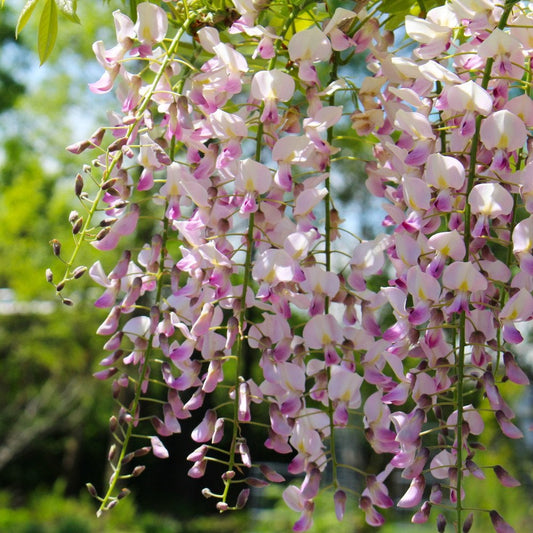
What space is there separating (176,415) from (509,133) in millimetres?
304

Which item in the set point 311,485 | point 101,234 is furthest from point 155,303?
point 311,485

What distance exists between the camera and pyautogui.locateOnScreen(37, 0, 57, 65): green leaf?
24.5 inches

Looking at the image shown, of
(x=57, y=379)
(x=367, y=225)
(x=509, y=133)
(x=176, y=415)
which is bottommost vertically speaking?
(x=57, y=379)

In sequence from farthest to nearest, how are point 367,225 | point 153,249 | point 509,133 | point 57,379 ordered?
point 57,379
point 367,225
point 153,249
point 509,133

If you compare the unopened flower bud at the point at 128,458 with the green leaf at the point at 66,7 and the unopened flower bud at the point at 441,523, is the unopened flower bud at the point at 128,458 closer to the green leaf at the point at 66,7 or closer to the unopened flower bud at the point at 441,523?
the unopened flower bud at the point at 441,523

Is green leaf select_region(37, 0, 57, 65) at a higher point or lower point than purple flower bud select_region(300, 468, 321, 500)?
higher

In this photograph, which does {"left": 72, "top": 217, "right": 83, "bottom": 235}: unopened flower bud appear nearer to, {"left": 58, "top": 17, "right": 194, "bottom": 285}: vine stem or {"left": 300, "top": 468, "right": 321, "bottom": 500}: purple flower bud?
{"left": 58, "top": 17, "right": 194, "bottom": 285}: vine stem

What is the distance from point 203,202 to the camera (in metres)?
0.53

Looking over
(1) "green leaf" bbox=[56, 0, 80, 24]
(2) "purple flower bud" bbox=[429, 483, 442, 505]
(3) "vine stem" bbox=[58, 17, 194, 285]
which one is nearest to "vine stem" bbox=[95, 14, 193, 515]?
(3) "vine stem" bbox=[58, 17, 194, 285]

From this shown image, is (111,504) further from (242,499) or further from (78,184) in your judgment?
(78,184)

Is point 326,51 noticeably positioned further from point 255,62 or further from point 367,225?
point 367,225

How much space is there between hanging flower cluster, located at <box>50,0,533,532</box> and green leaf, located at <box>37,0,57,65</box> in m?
0.07

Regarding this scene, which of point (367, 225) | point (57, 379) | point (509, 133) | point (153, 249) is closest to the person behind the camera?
point (509, 133)

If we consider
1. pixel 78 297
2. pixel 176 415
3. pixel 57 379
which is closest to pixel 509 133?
pixel 176 415
